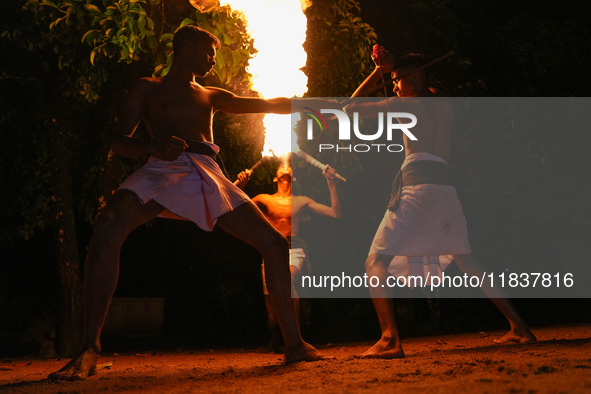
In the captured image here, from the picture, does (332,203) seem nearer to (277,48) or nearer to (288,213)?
(288,213)

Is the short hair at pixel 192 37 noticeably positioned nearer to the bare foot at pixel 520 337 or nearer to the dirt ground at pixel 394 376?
the dirt ground at pixel 394 376

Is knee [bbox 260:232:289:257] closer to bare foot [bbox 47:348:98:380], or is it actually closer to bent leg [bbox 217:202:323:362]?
bent leg [bbox 217:202:323:362]

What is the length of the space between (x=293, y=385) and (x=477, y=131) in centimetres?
941

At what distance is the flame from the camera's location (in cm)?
593

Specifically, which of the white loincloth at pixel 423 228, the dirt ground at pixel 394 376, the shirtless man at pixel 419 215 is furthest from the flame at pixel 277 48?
the dirt ground at pixel 394 376

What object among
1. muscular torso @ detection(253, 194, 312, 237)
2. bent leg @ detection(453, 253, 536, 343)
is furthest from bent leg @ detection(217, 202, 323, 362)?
muscular torso @ detection(253, 194, 312, 237)

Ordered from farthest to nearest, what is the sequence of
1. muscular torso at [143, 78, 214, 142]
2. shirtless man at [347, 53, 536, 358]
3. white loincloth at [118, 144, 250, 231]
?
shirtless man at [347, 53, 536, 358] → muscular torso at [143, 78, 214, 142] → white loincloth at [118, 144, 250, 231]

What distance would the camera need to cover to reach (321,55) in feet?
31.5

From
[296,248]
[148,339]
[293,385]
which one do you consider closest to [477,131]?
[296,248]

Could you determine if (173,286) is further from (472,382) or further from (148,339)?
(472,382)

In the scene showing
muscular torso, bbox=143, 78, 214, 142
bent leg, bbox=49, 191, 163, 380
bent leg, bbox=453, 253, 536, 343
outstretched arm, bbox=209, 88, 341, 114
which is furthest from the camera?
bent leg, bbox=453, 253, 536, 343

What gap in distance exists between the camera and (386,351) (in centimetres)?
527

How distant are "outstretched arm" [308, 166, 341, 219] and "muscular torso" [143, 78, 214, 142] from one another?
2.59 m

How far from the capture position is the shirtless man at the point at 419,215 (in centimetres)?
538
